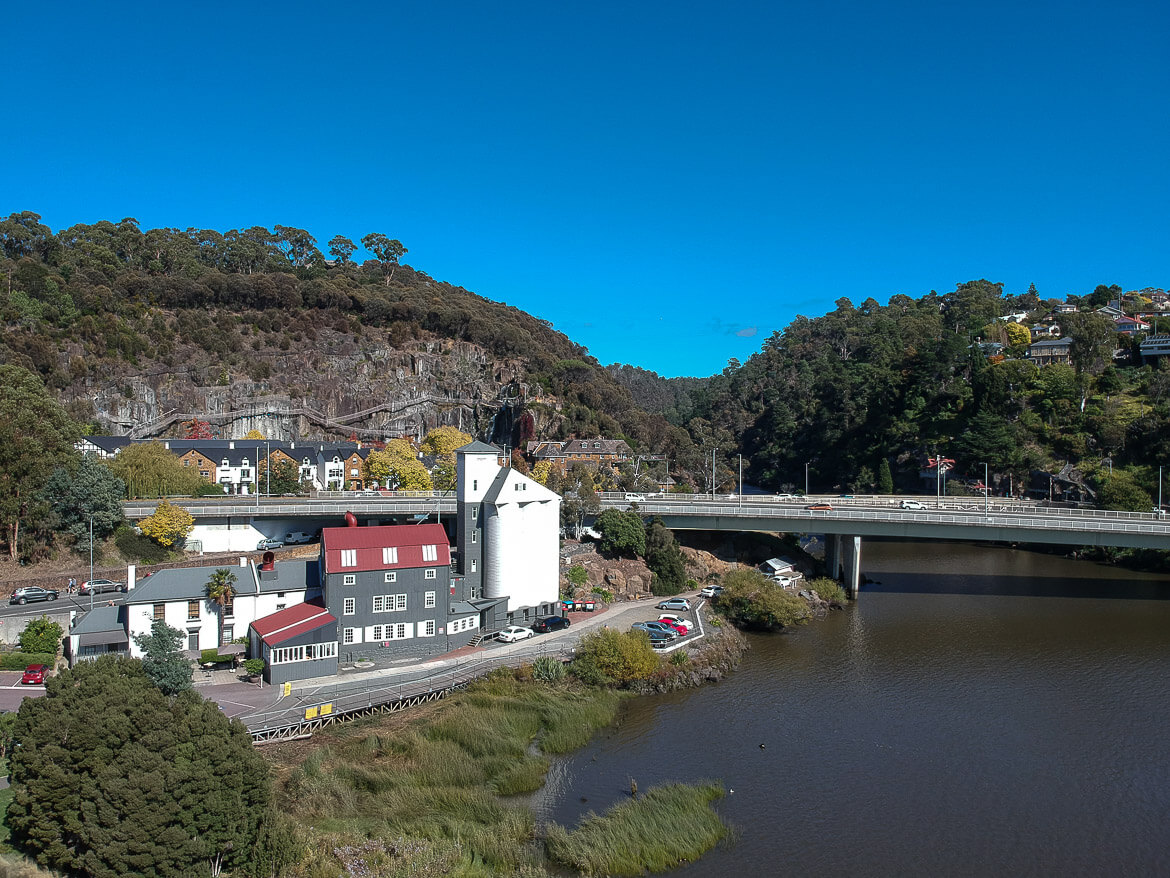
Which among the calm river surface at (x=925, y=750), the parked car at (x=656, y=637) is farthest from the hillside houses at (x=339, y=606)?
the calm river surface at (x=925, y=750)

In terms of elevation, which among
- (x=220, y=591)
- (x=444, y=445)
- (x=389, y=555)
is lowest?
(x=220, y=591)

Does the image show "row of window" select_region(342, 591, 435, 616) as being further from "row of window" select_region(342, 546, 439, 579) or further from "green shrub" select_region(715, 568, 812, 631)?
"green shrub" select_region(715, 568, 812, 631)

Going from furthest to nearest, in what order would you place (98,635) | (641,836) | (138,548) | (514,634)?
(138,548) → (514,634) → (98,635) → (641,836)

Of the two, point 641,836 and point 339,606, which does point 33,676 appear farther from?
point 641,836

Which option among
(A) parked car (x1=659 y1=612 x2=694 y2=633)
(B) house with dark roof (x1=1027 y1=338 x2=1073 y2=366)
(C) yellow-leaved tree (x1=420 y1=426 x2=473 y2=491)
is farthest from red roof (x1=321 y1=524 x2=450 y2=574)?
(B) house with dark roof (x1=1027 y1=338 x2=1073 y2=366)

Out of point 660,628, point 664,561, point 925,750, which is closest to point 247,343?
point 664,561

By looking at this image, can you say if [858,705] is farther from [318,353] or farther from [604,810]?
[318,353]

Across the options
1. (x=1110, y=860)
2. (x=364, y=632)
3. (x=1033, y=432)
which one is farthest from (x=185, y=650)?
(x=1033, y=432)
